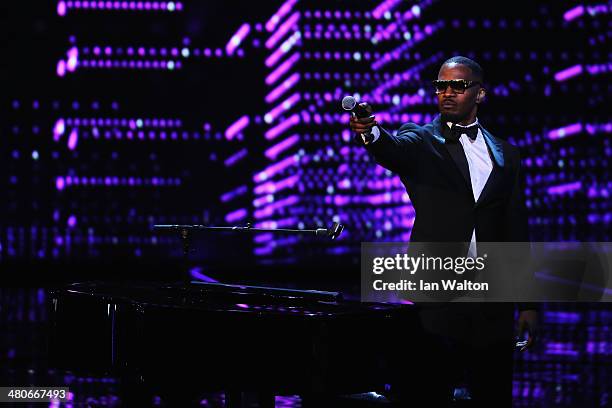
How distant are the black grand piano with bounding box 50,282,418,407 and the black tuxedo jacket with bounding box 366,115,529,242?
418mm

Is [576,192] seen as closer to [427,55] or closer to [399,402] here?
[427,55]

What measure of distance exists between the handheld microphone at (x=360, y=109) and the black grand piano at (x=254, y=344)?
62cm

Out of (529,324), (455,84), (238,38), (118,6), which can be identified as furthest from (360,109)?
(118,6)

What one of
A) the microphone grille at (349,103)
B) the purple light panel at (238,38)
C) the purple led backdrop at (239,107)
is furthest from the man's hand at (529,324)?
the purple light panel at (238,38)

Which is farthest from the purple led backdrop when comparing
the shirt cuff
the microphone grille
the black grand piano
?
the microphone grille

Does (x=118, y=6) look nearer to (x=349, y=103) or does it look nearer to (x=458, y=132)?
(x=458, y=132)

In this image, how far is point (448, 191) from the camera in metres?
2.96

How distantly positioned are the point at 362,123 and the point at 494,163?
0.49m

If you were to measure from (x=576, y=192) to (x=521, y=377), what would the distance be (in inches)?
279

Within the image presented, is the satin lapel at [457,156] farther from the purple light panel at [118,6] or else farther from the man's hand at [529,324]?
the purple light panel at [118,6]

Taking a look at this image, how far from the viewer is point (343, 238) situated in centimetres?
1300

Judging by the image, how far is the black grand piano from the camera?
3123 mm

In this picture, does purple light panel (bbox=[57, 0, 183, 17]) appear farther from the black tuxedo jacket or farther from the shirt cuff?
the shirt cuff

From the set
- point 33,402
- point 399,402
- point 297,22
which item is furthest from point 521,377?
point 297,22
